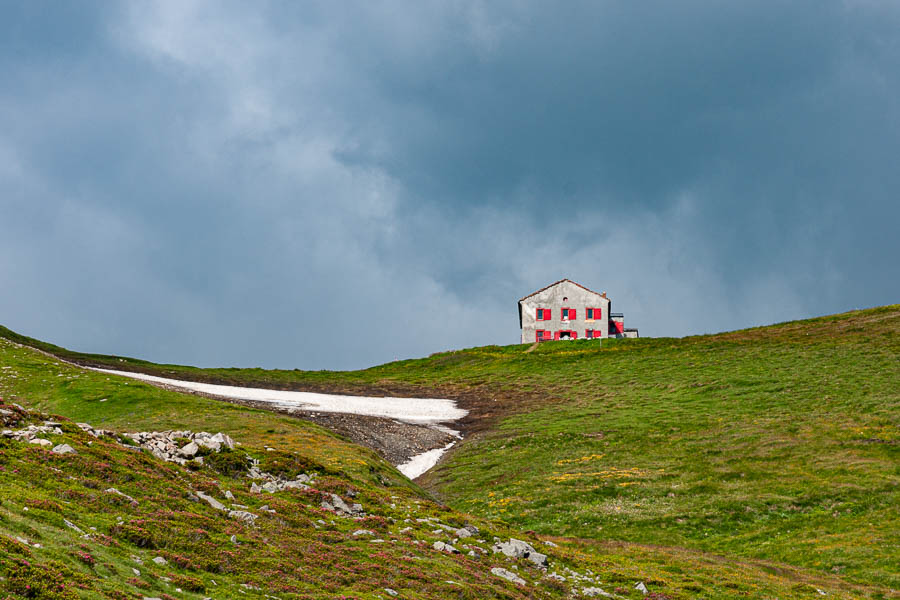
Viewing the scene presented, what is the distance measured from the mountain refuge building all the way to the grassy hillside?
31237 mm

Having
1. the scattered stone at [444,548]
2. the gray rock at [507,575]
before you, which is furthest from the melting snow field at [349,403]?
the gray rock at [507,575]

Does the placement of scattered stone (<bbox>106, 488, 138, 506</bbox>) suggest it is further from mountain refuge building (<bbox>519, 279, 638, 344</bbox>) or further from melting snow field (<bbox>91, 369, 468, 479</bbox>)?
mountain refuge building (<bbox>519, 279, 638, 344</bbox>)

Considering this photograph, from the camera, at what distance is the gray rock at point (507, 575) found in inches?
896

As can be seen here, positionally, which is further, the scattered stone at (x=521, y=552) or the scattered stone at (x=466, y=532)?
the scattered stone at (x=466, y=532)

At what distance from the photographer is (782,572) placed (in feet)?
105

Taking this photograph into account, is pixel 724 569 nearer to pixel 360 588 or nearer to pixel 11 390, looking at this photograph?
pixel 360 588

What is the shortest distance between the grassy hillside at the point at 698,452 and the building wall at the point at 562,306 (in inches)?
1234

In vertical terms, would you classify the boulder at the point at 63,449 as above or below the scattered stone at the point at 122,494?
above

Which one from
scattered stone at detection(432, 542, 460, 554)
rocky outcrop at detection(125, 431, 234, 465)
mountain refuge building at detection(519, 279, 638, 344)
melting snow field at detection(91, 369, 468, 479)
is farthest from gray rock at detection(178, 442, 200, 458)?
mountain refuge building at detection(519, 279, 638, 344)

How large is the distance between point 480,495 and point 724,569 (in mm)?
20695

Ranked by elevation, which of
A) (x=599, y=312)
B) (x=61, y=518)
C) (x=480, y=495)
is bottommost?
(x=480, y=495)

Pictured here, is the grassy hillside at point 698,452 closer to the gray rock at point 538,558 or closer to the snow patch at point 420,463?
the snow patch at point 420,463

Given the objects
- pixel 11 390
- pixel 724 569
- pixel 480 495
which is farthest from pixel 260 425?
pixel 724 569

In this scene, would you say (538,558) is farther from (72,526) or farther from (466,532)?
(72,526)
